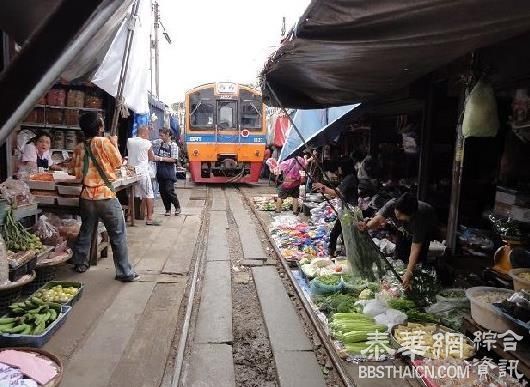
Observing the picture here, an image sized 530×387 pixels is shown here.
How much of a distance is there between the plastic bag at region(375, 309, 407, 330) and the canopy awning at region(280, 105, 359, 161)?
11.4ft

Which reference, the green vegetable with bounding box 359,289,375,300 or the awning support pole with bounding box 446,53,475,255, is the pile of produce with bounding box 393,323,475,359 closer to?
the green vegetable with bounding box 359,289,375,300

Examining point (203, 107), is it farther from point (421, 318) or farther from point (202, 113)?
point (421, 318)

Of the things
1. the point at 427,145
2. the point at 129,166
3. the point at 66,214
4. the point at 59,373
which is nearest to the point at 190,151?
the point at 129,166

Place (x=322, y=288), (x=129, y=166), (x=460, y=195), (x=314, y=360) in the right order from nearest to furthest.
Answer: (x=314, y=360)
(x=322, y=288)
(x=460, y=195)
(x=129, y=166)

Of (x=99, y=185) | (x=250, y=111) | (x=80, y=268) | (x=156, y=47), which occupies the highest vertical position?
(x=156, y=47)

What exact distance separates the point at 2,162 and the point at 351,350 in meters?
5.35

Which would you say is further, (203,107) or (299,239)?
(203,107)

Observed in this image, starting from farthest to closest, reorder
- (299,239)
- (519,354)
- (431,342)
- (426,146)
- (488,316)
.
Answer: (299,239) → (426,146) → (431,342) → (488,316) → (519,354)

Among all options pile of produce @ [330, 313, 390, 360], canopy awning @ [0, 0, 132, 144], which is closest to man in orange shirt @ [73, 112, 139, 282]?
pile of produce @ [330, 313, 390, 360]

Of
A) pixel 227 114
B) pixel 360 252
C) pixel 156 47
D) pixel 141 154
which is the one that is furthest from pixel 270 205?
pixel 156 47

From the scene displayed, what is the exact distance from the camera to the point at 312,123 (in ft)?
28.6

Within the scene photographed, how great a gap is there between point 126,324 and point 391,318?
281 cm

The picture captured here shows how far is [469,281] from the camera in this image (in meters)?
5.47

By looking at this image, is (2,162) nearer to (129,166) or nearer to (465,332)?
(129,166)
